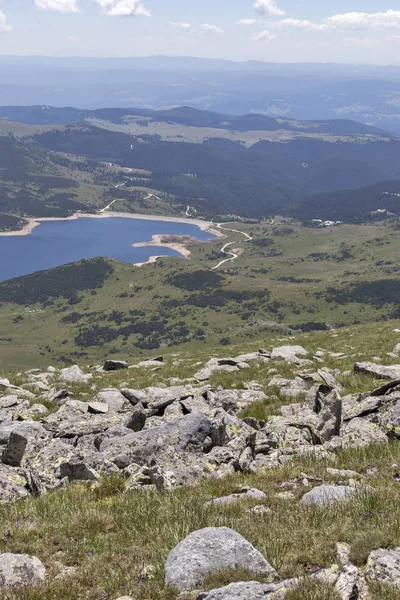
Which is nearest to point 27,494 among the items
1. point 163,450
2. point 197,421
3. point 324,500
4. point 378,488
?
point 163,450

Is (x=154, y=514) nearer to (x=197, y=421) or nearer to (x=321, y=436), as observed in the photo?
(x=197, y=421)

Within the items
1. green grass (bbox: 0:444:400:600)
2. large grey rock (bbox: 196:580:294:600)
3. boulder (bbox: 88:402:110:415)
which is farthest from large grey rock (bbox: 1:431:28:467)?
large grey rock (bbox: 196:580:294:600)

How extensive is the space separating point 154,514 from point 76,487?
2.99 metres

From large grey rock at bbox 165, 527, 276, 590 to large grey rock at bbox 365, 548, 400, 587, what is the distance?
1.28 metres

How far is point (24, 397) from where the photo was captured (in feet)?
82.9

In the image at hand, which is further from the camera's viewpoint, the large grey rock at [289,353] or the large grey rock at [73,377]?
the large grey rock at [289,353]

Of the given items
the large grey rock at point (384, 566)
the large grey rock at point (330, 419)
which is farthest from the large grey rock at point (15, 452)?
the large grey rock at point (384, 566)

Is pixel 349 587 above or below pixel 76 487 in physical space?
above

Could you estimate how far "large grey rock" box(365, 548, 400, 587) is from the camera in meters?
6.47

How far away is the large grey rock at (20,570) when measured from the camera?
23.5ft

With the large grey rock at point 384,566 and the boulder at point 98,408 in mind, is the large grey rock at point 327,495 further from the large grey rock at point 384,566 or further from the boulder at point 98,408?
the boulder at point 98,408

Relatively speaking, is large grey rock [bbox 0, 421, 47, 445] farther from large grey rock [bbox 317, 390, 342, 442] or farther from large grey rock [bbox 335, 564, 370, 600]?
large grey rock [bbox 335, 564, 370, 600]

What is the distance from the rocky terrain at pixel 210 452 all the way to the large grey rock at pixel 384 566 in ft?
0.04

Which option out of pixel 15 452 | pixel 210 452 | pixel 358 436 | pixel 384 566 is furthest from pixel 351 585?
pixel 15 452
